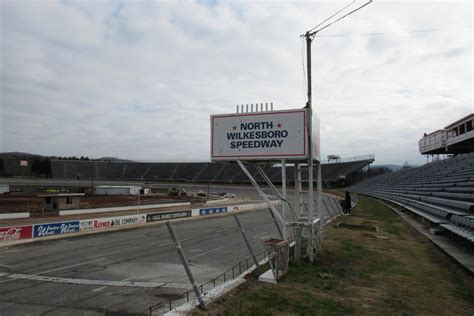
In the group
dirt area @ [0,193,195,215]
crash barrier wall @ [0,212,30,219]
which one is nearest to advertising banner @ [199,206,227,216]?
dirt area @ [0,193,195,215]

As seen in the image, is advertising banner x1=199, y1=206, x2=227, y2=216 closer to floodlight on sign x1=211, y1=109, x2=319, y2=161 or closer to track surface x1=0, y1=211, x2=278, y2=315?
track surface x1=0, y1=211, x2=278, y2=315

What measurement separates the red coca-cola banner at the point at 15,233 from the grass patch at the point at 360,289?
17.0m

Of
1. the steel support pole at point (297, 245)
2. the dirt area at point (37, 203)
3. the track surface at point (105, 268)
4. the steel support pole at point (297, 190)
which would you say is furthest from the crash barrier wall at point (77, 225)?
the steel support pole at point (297, 245)

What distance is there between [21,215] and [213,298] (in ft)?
99.9

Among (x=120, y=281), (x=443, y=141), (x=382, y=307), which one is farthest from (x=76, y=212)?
(x=443, y=141)

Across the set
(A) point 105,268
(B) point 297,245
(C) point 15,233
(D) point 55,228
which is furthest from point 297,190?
(D) point 55,228

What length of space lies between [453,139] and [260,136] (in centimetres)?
5316

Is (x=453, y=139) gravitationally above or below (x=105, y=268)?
above

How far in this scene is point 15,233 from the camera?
20.2 metres

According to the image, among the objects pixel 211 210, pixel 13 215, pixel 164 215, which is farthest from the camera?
pixel 211 210

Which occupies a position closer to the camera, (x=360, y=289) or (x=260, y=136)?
(x=360, y=289)

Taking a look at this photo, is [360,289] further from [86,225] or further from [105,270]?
[86,225]

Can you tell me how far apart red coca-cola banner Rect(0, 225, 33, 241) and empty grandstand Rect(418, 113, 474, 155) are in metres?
48.8

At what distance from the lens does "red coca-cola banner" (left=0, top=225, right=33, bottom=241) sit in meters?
19.7
